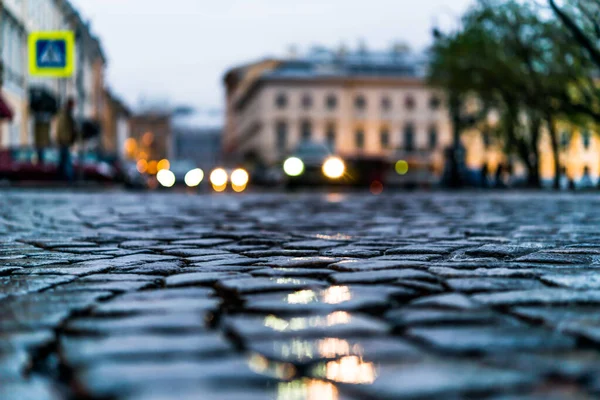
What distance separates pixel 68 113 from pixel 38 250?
18.1 m

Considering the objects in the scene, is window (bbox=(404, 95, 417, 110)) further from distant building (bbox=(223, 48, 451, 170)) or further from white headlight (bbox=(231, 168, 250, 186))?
white headlight (bbox=(231, 168, 250, 186))

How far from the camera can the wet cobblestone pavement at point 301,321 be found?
7.28 ft

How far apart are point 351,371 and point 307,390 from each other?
0.22 meters

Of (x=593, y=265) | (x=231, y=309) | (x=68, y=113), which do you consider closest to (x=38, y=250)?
(x=231, y=309)

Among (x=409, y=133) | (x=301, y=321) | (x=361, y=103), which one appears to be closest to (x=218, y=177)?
(x=301, y=321)

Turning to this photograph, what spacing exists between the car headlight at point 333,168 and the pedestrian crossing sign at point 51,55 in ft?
23.0

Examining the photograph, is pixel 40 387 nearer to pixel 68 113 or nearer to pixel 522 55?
pixel 68 113

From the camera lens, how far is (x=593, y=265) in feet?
15.5

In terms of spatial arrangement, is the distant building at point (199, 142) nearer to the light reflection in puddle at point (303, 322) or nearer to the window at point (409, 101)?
the window at point (409, 101)

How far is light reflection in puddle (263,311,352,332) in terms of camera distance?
2.98 metres

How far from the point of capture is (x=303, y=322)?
3.08 meters

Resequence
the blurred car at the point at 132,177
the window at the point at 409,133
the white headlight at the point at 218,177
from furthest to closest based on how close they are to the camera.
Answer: the window at the point at 409,133, the blurred car at the point at 132,177, the white headlight at the point at 218,177

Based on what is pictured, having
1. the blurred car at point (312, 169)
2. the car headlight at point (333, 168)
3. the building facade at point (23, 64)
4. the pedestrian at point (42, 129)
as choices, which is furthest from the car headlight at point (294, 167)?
the pedestrian at point (42, 129)

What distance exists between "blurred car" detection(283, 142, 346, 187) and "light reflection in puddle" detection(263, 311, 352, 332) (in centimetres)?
2211
